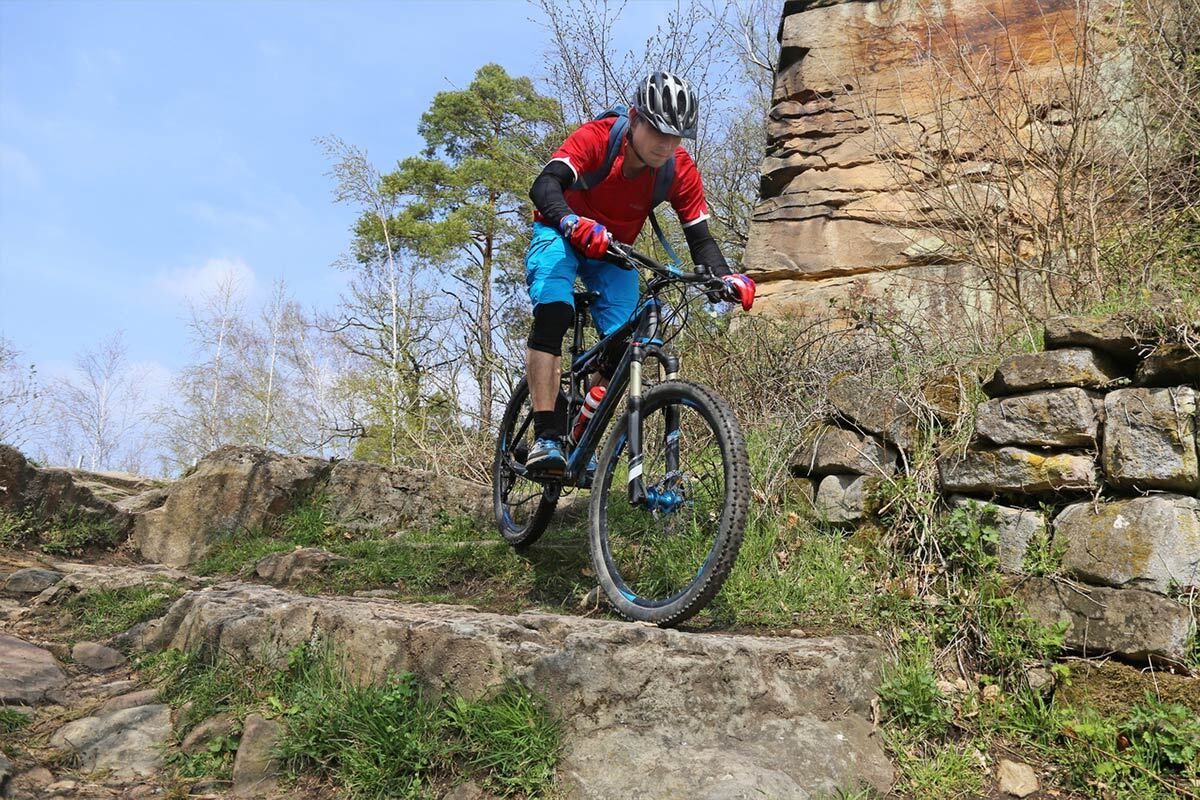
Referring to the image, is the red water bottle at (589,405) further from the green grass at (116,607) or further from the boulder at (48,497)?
the boulder at (48,497)

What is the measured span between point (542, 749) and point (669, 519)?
1383 millimetres

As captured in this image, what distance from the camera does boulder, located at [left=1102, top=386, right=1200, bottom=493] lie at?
3279 millimetres

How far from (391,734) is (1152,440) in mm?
3095

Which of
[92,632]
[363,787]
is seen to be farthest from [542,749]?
[92,632]

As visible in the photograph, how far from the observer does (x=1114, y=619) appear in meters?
3.24

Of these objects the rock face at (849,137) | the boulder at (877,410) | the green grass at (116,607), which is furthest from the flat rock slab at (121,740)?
the rock face at (849,137)

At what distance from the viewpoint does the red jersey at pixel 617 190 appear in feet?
13.1

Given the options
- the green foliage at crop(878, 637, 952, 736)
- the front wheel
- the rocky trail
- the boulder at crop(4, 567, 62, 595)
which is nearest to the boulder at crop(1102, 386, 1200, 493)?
the green foliage at crop(878, 637, 952, 736)

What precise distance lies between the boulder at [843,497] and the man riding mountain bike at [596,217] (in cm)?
123

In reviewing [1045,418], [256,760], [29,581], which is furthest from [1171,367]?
[29,581]

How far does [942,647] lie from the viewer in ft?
11.7

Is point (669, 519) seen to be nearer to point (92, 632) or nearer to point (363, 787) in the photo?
point (363, 787)

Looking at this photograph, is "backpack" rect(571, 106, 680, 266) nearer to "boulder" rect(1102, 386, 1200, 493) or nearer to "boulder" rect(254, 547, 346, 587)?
"boulder" rect(1102, 386, 1200, 493)

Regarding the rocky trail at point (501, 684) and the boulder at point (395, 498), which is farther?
the boulder at point (395, 498)
